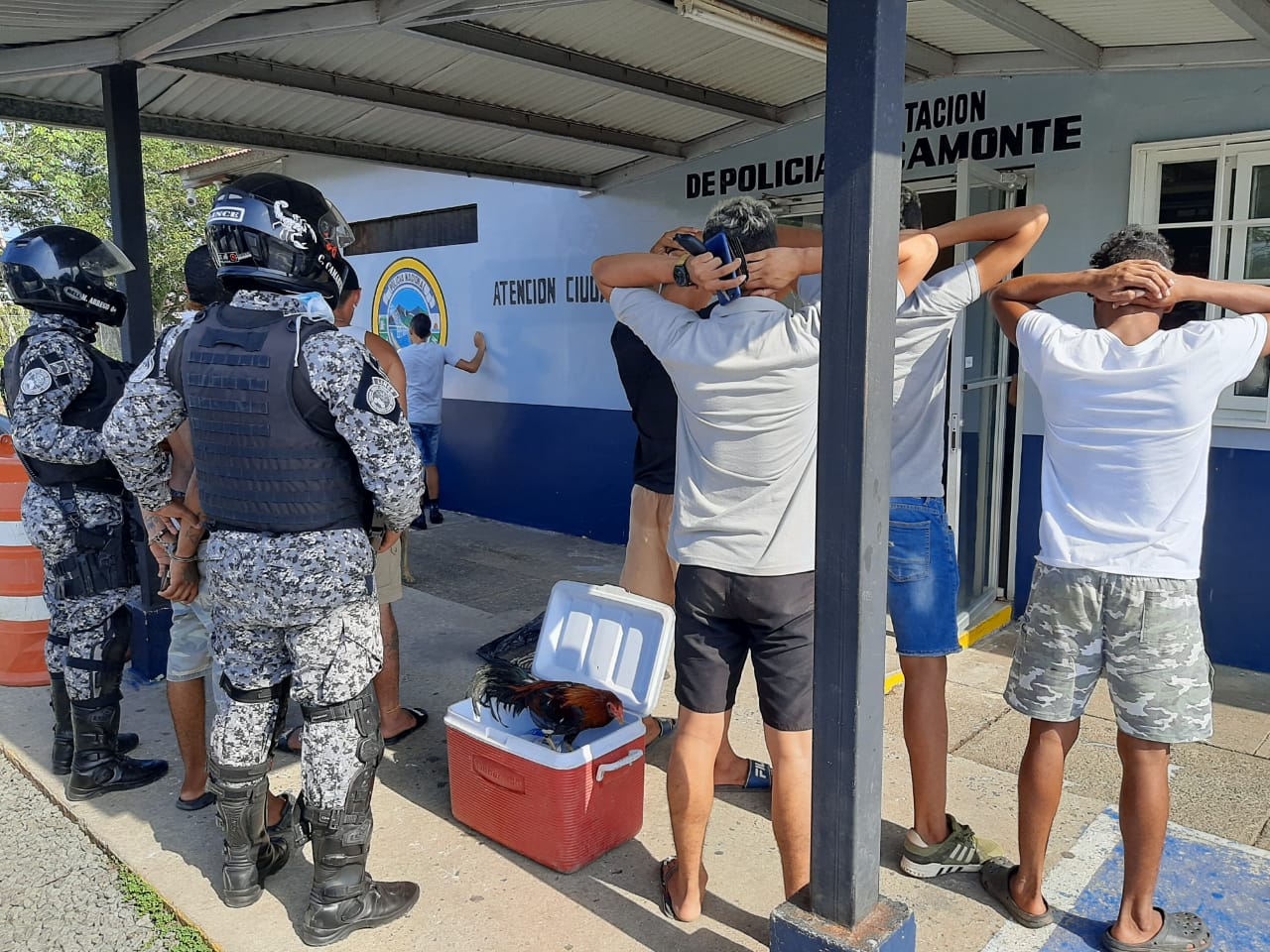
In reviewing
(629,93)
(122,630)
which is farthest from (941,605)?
(629,93)

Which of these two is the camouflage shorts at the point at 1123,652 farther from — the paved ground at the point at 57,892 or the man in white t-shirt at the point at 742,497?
the paved ground at the point at 57,892

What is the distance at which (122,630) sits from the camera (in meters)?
3.65

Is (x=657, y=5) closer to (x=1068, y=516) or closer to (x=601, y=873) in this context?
(x=1068, y=516)

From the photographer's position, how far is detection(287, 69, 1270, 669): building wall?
179 inches

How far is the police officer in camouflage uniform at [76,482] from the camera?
11.3ft

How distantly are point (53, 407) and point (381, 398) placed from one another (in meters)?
1.64

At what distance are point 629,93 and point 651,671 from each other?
349 cm

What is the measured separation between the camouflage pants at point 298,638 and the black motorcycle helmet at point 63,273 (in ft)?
4.94

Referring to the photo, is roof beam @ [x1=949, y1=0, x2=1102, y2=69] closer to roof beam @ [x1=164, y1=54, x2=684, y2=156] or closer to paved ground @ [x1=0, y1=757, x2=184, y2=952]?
roof beam @ [x1=164, y1=54, x2=684, y2=156]

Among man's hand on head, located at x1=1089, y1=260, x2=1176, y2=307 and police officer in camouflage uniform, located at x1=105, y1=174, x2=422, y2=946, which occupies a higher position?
man's hand on head, located at x1=1089, y1=260, x2=1176, y2=307

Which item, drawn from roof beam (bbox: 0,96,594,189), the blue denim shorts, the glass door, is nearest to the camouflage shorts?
the blue denim shorts

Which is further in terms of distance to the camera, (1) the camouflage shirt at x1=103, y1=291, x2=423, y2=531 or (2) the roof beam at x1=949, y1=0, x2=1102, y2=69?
(2) the roof beam at x1=949, y1=0, x2=1102, y2=69

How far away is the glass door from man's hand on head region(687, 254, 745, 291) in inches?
99.6

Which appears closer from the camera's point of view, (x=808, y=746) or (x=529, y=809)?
(x=808, y=746)
